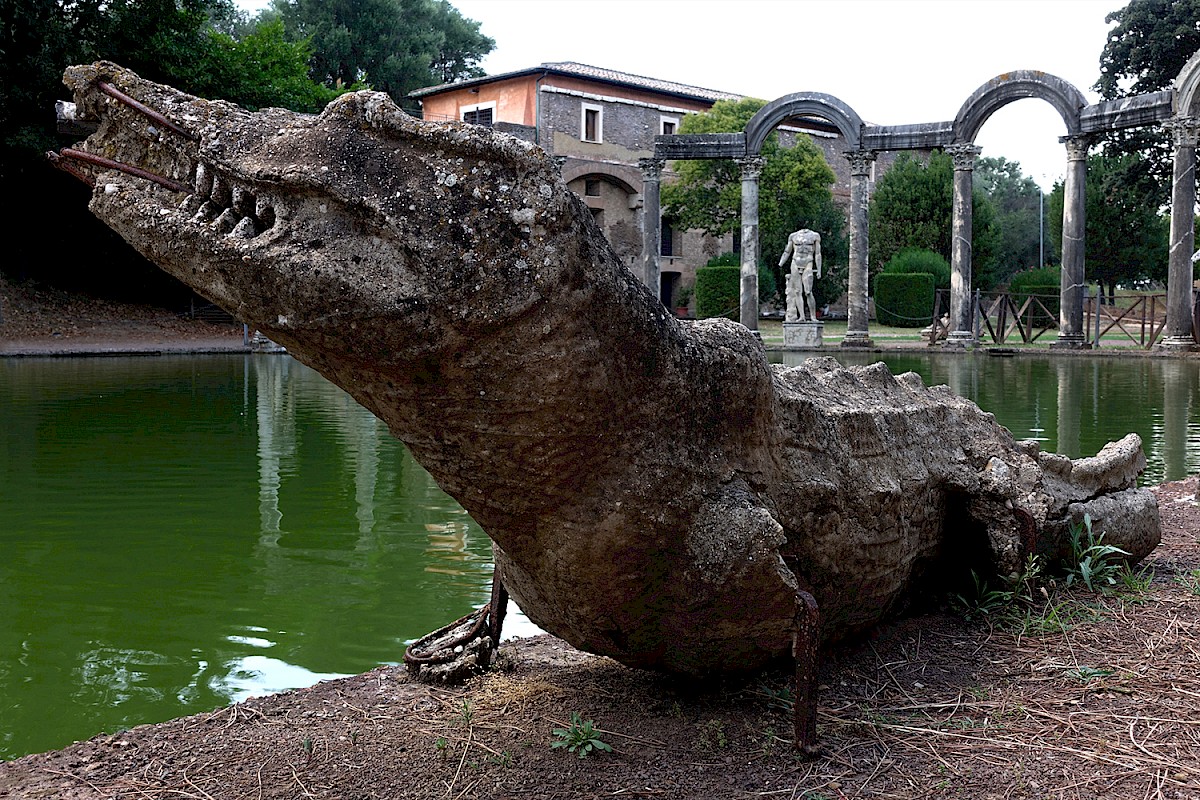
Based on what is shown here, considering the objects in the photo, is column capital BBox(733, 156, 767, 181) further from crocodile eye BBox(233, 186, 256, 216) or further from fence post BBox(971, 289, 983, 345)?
crocodile eye BBox(233, 186, 256, 216)

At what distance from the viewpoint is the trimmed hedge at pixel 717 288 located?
3791 cm

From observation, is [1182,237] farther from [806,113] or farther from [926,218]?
[926,218]

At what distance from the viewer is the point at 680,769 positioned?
9.45 feet

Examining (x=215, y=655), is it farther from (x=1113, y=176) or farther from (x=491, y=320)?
(x=1113, y=176)

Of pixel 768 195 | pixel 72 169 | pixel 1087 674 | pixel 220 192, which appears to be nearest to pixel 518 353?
pixel 220 192

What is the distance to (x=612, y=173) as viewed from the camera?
4153 cm

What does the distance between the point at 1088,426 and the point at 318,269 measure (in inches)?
395

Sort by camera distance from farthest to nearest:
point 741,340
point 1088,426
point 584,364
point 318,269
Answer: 1. point 1088,426
2. point 741,340
3. point 584,364
4. point 318,269

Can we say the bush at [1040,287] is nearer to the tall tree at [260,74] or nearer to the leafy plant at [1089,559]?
the tall tree at [260,74]

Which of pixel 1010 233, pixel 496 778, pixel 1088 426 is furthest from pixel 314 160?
pixel 1010 233

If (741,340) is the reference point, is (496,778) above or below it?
below

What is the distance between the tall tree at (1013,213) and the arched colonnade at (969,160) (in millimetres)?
15211

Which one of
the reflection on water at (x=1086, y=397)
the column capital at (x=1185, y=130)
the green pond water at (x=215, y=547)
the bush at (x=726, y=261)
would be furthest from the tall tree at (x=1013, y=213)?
the green pond water at (x=215, y=547)

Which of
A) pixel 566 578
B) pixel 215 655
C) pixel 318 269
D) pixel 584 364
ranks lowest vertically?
pixel 215 655
